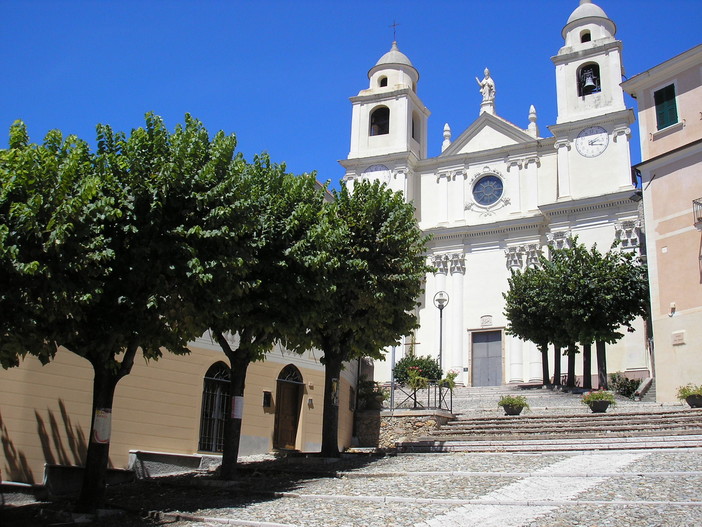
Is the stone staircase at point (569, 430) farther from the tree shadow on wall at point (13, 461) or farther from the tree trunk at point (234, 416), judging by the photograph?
the tree shadow on wall at point (13, 461)

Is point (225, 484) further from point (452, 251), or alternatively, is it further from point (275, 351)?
point (452, 251)

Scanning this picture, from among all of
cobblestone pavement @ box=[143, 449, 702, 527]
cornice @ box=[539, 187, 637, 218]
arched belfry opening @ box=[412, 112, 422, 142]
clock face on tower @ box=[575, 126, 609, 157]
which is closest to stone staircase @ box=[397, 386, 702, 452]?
cobblestone pavement @ box=[143, 449, 702, 527]

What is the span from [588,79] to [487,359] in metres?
15.6

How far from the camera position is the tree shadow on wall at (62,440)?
50.0ft

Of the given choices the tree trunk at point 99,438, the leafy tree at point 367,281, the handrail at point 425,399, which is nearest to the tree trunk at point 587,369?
the handrail at point 425,399

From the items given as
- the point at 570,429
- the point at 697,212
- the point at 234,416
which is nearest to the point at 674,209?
the point at 697,212

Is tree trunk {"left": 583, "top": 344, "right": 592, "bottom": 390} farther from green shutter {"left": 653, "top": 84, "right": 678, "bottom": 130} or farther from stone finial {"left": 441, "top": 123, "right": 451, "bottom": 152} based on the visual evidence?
stone finial {"left": 441, "top": 123, "right": 451, "bottom": 152}

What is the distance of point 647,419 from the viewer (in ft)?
60.0

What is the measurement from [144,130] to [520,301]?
22.0 metres

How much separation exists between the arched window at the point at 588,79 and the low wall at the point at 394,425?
22.9 m

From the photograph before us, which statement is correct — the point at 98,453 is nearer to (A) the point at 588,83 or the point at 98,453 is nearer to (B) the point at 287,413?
(B) the point at 287,413

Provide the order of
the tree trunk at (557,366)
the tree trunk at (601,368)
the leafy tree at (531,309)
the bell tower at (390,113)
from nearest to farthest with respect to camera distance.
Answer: the tree trunk at (601,368) → the leafy tree at (531,309) → the tree trunk at (557,366) → the bell tower at (390,113)

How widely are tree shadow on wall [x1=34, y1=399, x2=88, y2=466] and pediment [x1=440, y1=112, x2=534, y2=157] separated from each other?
30.4 m

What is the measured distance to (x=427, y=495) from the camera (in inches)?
447
